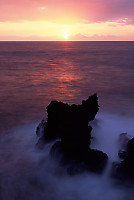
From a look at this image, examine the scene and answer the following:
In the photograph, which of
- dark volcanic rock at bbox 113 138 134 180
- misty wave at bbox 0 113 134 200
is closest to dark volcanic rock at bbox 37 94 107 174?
misty wave at bbox 0 113 134 200

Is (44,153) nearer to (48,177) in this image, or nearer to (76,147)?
(48,177)

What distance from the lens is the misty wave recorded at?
1084 centimetres

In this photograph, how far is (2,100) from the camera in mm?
26562

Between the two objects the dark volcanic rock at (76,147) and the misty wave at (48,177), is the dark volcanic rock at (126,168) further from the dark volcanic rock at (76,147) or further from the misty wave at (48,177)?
the dark volcanic rock at (76,147)

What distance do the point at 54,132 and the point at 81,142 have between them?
Answer: 285 centimetres

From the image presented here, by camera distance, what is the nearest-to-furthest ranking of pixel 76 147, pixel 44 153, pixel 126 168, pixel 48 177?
pixel 126 168 → pixel 76 147 → pixel 48 177 → pixel 44 153

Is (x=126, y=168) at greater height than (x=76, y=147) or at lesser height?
lesser

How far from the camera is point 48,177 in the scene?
474 inches

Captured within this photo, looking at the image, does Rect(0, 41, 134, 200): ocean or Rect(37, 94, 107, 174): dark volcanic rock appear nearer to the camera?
Rect(0, 41, 134, 200): ocean

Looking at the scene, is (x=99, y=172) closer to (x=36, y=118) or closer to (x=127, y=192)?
(x=127, y=192)

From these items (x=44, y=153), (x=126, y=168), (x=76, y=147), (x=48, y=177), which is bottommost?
(x=48, y=177)

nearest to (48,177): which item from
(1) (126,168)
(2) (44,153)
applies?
(2) (44,153)

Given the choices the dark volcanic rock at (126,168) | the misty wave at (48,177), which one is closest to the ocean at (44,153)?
the misty wave at (48,177)

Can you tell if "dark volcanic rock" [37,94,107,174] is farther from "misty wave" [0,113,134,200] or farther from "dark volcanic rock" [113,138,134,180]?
"dark volcanic rock" [113,138,134,180]
